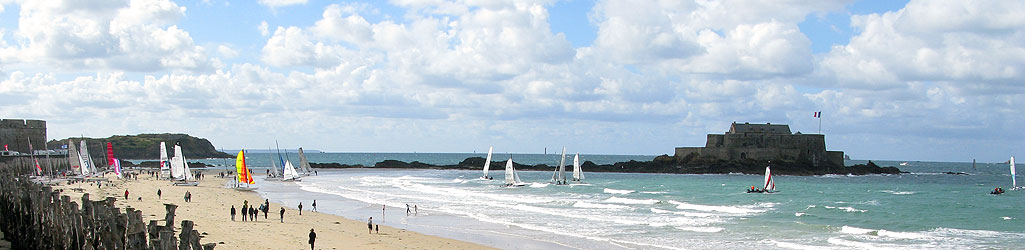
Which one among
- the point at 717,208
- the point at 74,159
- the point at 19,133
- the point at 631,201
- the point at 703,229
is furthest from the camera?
the point at 19,133

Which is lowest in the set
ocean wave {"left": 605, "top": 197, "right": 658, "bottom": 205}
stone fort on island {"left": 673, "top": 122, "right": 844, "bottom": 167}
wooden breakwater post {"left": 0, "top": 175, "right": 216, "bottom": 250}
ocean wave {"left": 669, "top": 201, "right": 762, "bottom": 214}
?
ocean wave {"left": 669, "top": 201, "right": 762, "bottom": 214}

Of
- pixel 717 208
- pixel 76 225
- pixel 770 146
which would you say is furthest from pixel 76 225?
pixel 770 146

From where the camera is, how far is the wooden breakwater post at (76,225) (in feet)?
36.2

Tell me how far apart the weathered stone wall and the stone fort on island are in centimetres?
7511

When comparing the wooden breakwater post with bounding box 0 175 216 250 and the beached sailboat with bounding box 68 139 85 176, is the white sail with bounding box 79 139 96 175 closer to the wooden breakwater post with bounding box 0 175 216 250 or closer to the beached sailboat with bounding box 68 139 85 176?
the beached sailboat with bounding box 68 139 85 176

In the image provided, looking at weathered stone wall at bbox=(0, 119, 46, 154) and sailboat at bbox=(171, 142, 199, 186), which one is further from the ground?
weathered stone wall at bbox=(0, 119, 46, 154)

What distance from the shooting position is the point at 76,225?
16188mm

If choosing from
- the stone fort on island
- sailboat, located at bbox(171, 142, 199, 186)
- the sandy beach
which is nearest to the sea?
the sandy beach

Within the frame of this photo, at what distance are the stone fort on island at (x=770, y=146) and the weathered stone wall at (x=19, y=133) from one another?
7511cm

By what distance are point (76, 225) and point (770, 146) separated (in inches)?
3649

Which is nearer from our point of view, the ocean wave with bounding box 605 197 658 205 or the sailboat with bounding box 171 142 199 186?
the ocean wave with bounding box 605 197 658 205

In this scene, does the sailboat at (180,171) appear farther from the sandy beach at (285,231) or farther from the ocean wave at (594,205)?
the ocean wave at (594,205)

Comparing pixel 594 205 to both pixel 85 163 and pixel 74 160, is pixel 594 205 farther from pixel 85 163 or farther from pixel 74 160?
pixel 74 160

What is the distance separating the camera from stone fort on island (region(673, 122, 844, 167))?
98.2 meters
